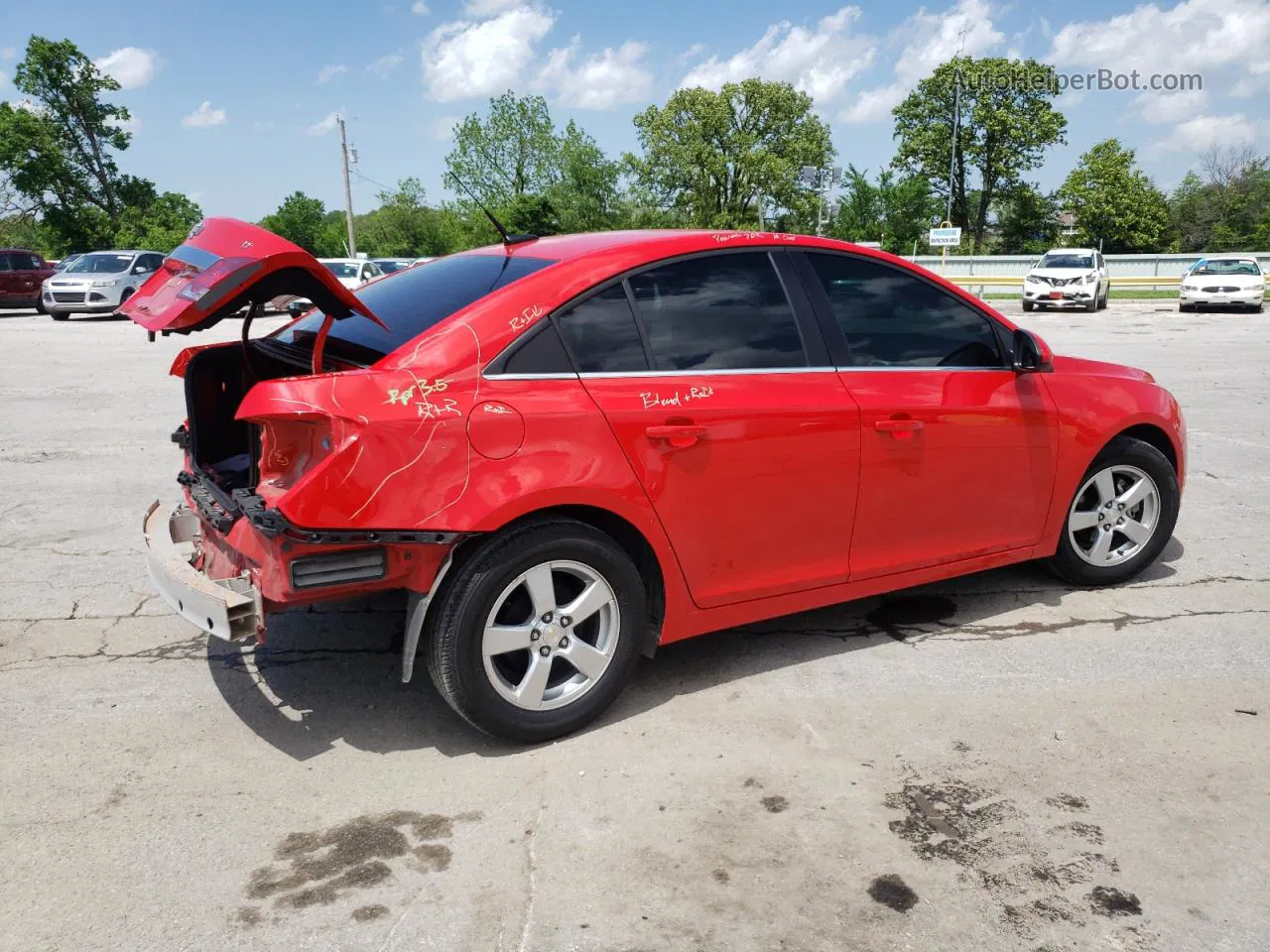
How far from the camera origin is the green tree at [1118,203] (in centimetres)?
6306

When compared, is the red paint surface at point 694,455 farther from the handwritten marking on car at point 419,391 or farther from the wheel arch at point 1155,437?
the wheel arch at point 1155,437

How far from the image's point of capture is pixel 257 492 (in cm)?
311

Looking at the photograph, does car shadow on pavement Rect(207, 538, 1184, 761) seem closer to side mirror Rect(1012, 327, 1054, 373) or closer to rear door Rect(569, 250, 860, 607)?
rear door Rect(569, 250, 860, 607)

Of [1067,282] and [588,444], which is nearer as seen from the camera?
[588,444]

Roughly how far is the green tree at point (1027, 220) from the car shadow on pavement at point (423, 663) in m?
70.6

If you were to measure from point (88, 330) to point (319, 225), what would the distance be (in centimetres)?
7004

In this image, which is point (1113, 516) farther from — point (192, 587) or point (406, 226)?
point (406, 226)

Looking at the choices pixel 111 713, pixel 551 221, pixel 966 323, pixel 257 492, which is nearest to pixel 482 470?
pixel 257 492

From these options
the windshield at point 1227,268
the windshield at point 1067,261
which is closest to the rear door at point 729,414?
the windshield at point 1067,261

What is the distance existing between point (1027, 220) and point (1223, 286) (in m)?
48.8

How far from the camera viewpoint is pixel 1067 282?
26.9 m

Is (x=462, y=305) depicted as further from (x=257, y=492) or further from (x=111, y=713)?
(x=111, y=713)

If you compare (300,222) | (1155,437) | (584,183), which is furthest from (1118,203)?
(1155,437)

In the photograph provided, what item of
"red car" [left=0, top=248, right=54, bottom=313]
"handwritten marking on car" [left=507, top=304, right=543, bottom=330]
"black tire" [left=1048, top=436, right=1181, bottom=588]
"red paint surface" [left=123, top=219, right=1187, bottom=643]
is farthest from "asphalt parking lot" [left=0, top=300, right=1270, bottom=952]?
"red car" [left=0, top=248, right=54, bottom=313]
